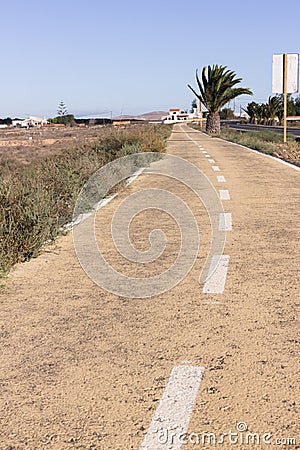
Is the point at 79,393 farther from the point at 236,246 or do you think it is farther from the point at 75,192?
the point at 75,192

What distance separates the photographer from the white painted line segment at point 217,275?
230 inches

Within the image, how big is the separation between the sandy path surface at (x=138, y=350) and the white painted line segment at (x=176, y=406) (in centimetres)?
4

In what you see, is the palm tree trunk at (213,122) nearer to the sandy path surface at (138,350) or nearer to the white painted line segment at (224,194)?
the white painted line segment at (224,194)

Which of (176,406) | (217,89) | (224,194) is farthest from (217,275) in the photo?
(217,89)

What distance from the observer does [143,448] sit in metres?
3.11

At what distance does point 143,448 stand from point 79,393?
75 cm

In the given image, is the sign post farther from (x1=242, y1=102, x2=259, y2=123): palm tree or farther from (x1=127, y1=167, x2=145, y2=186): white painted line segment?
(x1=242, y1=102, x2=259, y2=123): palm tree

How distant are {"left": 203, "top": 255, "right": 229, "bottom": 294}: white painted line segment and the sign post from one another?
22.3 metres

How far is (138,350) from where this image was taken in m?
4.38

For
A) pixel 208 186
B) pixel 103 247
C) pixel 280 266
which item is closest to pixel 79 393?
pixel 280 266

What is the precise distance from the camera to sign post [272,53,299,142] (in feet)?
91.5

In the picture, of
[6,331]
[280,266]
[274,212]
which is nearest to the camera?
[6,331]

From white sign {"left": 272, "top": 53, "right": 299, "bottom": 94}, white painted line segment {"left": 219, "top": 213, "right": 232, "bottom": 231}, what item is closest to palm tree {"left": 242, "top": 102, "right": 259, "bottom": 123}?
white sign {"left": 272, "top": 53, "right": 299, "bottom": 94}

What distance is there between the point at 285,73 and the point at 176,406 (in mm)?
26278
